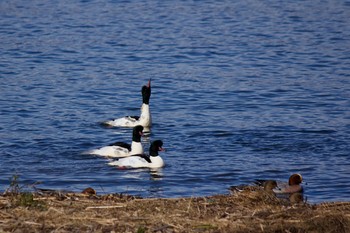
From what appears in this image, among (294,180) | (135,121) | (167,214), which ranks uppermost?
(167,214)

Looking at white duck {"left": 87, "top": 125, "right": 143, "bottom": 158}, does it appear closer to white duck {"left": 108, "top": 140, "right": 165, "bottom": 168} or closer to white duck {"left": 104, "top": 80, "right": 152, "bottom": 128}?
white duck {"left": 108, "top": 140, "right": 165, "bottom": 168}

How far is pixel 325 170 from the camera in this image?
16.3 metres

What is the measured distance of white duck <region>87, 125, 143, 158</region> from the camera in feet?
57.2

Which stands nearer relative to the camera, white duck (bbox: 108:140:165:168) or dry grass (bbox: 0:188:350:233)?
dry grass (bbox: 0:188:350:233)

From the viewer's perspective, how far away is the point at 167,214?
9273 mm

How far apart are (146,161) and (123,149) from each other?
3.14 feet

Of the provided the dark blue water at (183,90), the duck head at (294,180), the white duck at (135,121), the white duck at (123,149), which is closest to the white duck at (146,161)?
the dark blue water at (183,90)

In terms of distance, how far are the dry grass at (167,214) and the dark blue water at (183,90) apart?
4.42m

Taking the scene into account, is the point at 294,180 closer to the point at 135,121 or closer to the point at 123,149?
the point at 123,149

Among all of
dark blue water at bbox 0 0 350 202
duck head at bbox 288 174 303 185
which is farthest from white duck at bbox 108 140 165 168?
duck head at bbox 288 174 303 185

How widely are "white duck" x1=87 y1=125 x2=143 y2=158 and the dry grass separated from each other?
7.13m

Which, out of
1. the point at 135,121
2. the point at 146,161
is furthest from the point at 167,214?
the point at 135,121

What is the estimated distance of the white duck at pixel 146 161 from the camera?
→ 1673 centimetres

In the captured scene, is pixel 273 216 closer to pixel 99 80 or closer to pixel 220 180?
pixel 220 180
